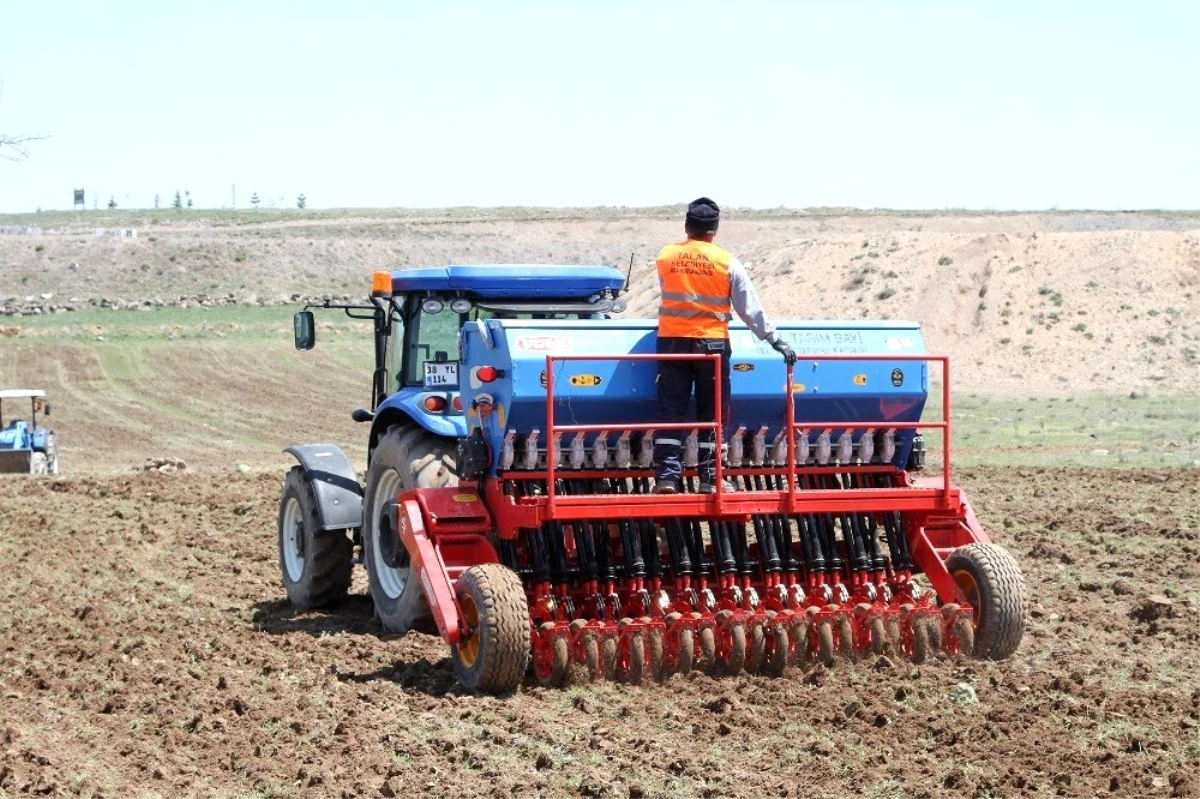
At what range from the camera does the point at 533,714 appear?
839 cm

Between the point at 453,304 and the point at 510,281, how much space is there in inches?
16.5

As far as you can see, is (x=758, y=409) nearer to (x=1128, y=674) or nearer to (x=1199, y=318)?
(x=1128, y=674)

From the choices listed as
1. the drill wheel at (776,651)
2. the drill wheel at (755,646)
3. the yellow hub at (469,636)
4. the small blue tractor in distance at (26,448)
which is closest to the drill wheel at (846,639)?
the drill wheel at (776,651)

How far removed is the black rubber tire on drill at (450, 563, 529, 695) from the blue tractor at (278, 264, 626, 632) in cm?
129

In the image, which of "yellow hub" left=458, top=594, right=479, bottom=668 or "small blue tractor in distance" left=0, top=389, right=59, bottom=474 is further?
"small blue tractor in distance" left=0, top=389, right=59, bottom=474

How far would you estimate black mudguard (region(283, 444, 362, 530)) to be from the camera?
37.4 feet

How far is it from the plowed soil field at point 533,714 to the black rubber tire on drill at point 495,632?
6.2 inches

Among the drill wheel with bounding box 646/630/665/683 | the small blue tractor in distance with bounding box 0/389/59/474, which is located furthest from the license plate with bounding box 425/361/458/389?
the small blue tractor in distance with bounding box 0/389/59/474

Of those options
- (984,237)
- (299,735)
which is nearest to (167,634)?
(299,735)

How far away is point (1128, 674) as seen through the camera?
953 cm

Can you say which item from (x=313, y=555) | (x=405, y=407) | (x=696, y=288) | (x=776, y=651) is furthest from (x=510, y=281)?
(x=776, y=651)

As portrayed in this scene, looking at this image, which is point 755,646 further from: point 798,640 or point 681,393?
point 681,393

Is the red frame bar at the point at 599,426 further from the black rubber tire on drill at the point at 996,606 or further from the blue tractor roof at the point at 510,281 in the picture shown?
the blue tractor roof at the point at 510,281

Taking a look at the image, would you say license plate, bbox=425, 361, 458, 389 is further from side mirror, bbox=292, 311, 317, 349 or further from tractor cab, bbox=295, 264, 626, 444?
side mirror, bbox=292, 311, 317, 349
